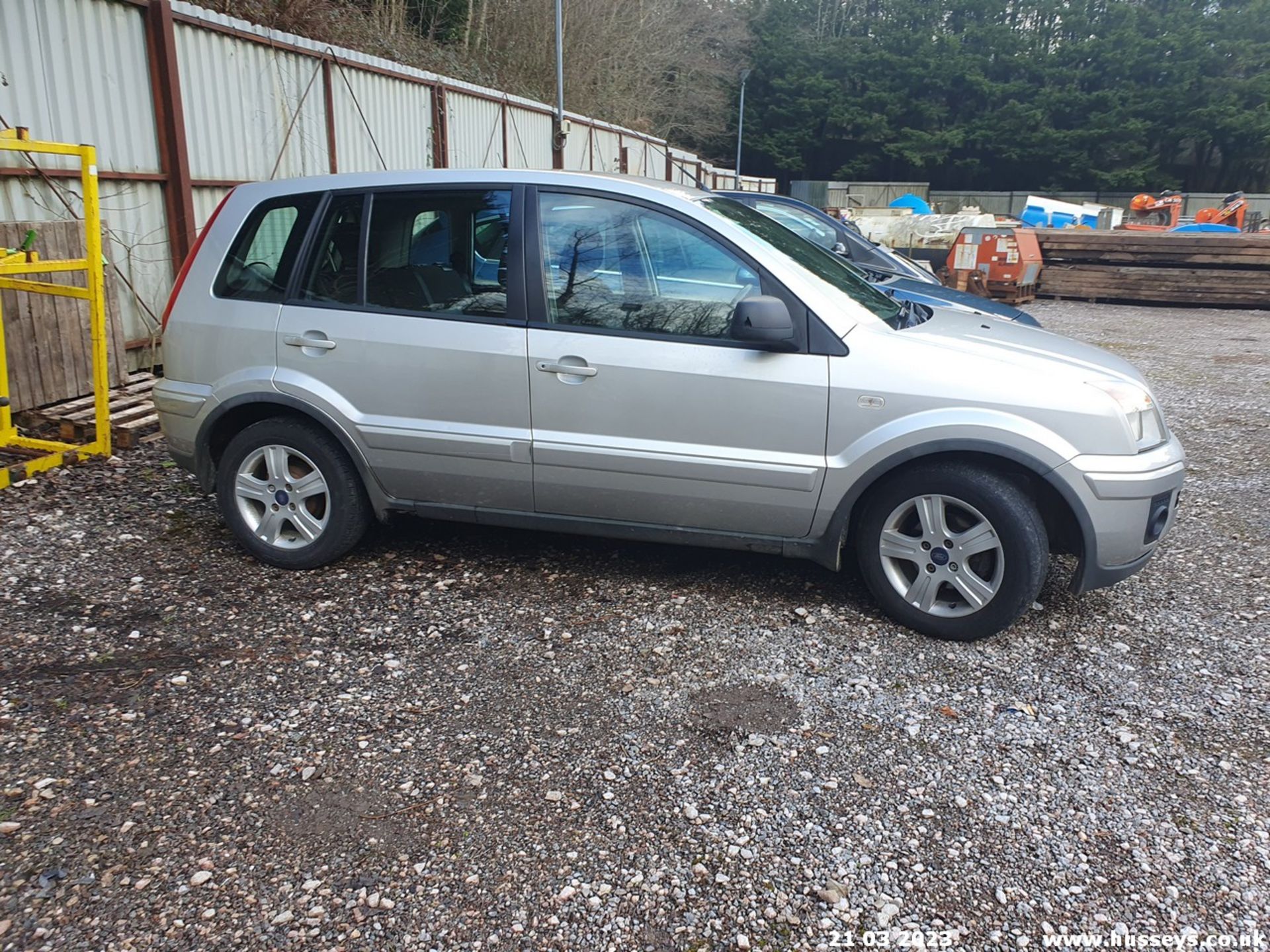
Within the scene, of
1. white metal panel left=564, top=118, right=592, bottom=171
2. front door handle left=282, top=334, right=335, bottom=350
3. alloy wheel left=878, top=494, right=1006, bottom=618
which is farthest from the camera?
white metal panel left=564, top=118, right=592, bottom=171

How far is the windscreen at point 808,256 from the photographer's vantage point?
4.30m

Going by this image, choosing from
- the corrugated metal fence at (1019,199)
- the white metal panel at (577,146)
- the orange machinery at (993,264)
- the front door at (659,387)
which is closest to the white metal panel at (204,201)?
the front door at (659,387)

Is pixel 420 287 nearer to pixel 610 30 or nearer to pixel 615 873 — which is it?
pixel 615 873

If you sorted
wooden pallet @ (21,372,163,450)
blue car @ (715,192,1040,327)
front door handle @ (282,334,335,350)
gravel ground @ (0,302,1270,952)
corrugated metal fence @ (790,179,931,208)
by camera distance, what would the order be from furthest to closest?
corrugated metal fence @ (790,179,931,208), blue car @ (715,192,1040,327), wooden pallet @ (21,372,163,450), front door handle @ (282,334,335,350), gravel ground @ (0,302,1270,952)

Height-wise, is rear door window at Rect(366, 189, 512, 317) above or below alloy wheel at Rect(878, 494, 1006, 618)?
above

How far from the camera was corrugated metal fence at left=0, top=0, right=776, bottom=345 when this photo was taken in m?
6.53

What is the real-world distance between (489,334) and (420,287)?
42cm

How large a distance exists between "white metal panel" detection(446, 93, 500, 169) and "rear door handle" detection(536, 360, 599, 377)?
10.0 m

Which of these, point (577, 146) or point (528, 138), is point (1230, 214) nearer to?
point (577, 146)

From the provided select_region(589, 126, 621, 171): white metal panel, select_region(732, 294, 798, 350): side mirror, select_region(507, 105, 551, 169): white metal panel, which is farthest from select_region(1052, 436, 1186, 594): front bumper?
select_region(589, 126, 621, 171): white metal panel

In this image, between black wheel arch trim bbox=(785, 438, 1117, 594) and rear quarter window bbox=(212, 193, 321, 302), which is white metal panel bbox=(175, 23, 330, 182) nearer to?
rear quarter window bbox=(212, 193, 321, 302)

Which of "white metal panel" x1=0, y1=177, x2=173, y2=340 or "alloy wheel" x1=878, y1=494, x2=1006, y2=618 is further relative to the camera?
"white metal panel" x1=0, y1=177, x2=173, y2=340

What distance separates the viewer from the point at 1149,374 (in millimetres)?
10266

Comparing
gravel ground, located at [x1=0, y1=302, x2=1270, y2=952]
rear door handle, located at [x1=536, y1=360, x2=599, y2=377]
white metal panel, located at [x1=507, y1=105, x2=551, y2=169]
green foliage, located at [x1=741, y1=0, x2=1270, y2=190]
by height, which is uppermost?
green foliage, located at [x1=741, y1=0, x2=1270, y2=190]
